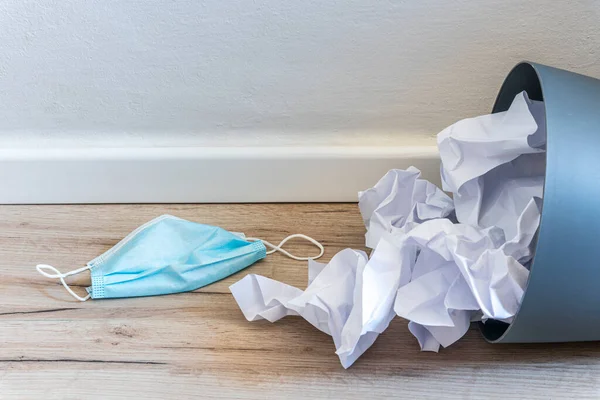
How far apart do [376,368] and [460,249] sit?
0.55 ft

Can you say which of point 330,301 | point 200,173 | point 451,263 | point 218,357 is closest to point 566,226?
point 451,263

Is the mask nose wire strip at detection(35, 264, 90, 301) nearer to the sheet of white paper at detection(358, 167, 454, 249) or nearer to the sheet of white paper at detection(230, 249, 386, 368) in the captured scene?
the sheet of white paper at detection(230, 249, 386, 368)

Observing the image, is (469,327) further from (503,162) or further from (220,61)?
(220,61)

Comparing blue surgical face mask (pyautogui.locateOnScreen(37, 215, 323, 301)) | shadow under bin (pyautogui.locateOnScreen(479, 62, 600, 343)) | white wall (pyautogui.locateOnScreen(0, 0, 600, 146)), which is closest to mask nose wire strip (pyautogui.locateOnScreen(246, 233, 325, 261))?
blue surgical face mask (pyautogui.locateOnScreen(37, 215, 323, 301))

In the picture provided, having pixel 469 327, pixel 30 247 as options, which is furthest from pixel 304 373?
pixel 30 247

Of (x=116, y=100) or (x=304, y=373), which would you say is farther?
(x=116, y=100)

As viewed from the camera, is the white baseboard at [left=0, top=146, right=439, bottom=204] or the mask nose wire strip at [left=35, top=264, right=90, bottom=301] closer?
the mask nose wire strip at [left=35, top=264, right=90, bottom=301]

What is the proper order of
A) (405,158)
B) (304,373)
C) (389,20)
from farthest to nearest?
(405,158), (389,20), (304,373)

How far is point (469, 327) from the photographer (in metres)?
0.81

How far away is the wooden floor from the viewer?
0.73 metres

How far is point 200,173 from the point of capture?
101 cm

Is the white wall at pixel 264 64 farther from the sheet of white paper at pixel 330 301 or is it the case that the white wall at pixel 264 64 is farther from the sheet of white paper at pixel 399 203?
the sheet of white paper at pixel 330 301

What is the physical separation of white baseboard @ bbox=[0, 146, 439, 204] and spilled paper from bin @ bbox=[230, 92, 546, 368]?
0.47 ft

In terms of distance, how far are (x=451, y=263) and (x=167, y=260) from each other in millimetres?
371
